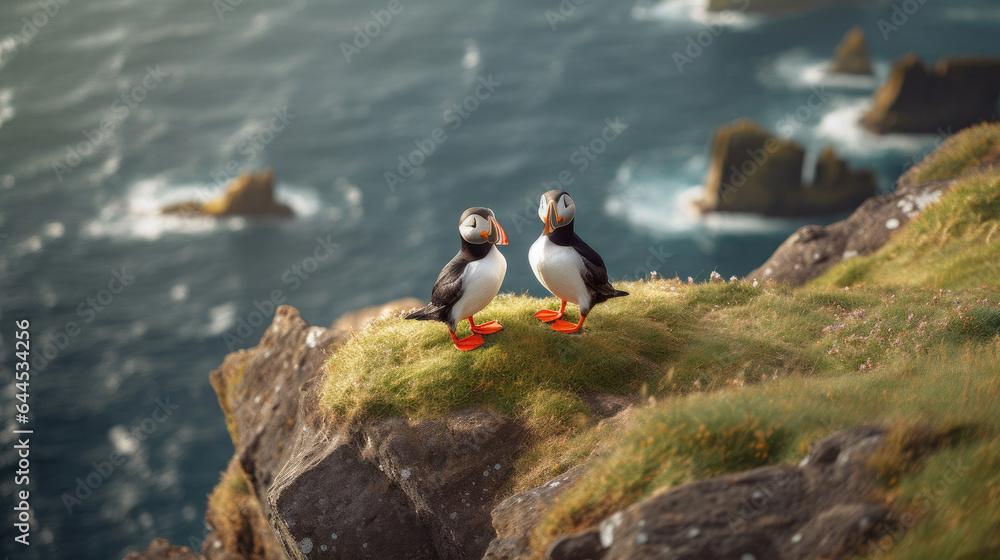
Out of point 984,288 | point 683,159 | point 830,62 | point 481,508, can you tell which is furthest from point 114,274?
point 830,62

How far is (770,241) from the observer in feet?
184

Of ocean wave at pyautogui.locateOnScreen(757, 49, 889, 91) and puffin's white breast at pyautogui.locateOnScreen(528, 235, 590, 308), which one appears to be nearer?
puffin's white breast at pyautogui.locateOnScreen(528, 235, 590, 308)

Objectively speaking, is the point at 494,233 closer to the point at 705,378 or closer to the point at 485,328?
the point at 485,328

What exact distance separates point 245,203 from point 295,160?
25.2ft

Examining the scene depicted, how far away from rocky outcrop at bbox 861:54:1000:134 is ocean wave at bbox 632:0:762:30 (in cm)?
2385

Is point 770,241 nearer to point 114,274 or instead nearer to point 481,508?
point 481,508

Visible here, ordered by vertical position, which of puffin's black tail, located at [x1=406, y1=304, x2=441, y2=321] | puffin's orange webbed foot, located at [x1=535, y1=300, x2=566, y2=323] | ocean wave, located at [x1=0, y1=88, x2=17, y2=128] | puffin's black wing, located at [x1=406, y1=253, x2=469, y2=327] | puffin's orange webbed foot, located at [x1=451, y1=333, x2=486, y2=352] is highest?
puffin's black wing, located at [x1=406, y1=253, x2=469, y2=327]

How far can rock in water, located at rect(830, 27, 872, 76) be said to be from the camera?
240 ft

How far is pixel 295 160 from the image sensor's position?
6925cm

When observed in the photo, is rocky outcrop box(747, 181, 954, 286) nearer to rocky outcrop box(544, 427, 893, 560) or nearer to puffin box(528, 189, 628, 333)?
puffin box(528, 189, 628, 333)

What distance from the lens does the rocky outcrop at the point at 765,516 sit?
26.2 feet

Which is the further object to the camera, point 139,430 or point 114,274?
point 114,274

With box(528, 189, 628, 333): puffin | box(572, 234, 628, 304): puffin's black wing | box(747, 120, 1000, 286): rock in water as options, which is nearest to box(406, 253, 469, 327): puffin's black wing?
box(528, 189, 628, 333): puffin

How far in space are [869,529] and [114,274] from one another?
6266 cm
